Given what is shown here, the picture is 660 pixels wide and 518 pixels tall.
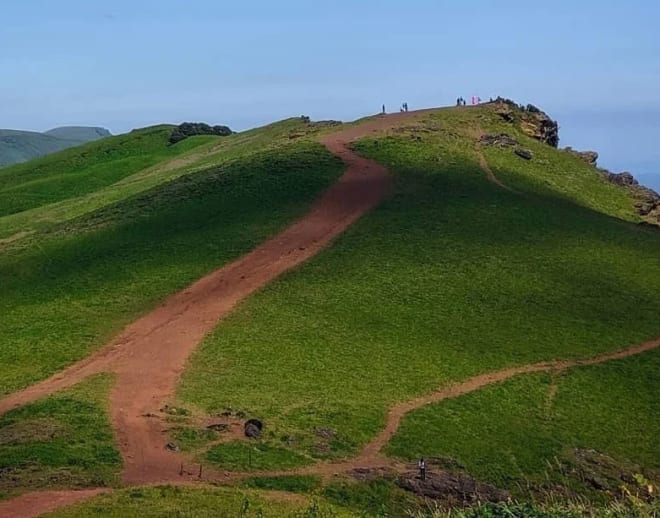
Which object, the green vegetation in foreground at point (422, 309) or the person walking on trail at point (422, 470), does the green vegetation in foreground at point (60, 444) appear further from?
the person walking on trail at point (422, 470)

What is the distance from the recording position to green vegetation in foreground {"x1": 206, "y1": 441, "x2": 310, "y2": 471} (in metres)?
26.7

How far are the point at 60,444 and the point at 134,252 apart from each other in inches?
861

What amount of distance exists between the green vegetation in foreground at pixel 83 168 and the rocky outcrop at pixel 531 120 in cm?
4067

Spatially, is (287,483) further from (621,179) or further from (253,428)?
(621,179)

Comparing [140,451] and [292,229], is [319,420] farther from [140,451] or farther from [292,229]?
[292,229]

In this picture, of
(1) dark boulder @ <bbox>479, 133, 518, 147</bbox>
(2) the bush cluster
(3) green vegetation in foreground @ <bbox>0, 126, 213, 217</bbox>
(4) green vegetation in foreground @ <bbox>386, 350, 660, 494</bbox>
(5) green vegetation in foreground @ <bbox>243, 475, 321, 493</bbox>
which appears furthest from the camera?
(2) the bush cluster

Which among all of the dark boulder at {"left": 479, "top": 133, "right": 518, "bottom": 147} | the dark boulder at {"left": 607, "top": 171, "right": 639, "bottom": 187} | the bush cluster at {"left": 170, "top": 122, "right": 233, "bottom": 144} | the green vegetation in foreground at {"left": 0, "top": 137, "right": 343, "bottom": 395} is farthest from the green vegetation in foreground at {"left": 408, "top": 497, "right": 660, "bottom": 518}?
the bush cluster at {"left": 170, "top": 122, "right": 233, "bottom": 144}

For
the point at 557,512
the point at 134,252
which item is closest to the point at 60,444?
the point at 557,512

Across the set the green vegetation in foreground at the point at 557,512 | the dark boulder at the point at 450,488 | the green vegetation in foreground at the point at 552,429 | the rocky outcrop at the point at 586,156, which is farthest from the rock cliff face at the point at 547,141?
the green vegetation in foreground at the point at 557,512

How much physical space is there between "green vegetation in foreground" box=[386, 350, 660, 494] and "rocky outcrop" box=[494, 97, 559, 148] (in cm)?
4323

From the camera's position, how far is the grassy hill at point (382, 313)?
1165 inches

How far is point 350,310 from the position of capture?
4041 cm

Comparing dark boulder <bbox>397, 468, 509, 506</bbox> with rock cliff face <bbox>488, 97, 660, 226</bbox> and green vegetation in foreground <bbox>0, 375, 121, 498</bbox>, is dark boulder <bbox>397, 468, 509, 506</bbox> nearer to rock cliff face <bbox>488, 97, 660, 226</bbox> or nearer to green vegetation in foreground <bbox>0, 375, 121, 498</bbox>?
green vegetation in foreground <bbox>0, 375, 121, 498</bbox>

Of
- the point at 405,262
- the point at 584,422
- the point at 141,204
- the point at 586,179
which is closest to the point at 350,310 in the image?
the point at 405,262
